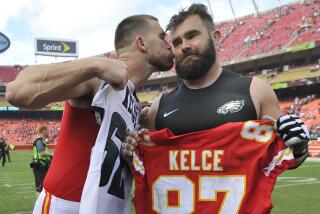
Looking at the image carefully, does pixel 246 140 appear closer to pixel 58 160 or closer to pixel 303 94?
pixel 58 160

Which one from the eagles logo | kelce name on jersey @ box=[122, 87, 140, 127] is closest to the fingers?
kelce name on jersey @ box=[122, 87, 140, 127]

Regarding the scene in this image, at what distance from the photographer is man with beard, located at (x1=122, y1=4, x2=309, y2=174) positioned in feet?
9.62

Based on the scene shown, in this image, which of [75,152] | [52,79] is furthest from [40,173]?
[52,79]

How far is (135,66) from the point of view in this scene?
294cm

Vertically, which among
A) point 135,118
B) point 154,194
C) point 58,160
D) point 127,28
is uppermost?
point 127,28

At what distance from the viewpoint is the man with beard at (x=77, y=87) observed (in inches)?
87.7

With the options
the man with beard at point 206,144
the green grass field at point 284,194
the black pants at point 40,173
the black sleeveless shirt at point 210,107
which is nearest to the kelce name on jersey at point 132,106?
the man with beard at point 206,144

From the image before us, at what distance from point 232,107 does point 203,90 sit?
271 mm

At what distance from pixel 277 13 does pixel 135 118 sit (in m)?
48.5

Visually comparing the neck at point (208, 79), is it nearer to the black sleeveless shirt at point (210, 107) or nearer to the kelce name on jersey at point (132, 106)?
the black sleeveless shirt at point (210, 107)

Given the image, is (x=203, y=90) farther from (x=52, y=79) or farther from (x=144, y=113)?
(x=52, y=79)

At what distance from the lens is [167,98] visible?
3316mm

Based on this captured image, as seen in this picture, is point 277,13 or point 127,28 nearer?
point 127,28

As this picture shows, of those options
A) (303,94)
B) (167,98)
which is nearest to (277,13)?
(303,94)
